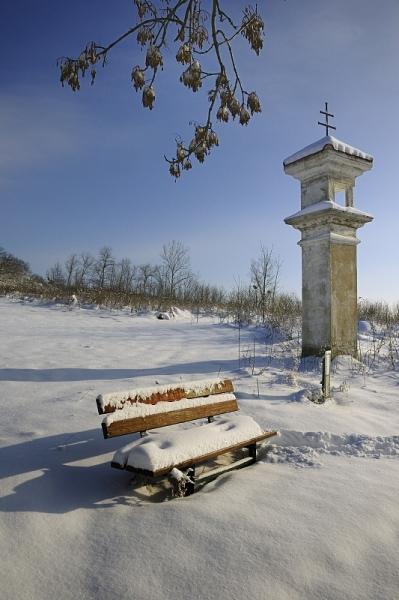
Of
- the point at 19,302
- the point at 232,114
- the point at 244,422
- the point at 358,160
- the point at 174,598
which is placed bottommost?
the point at 174,598

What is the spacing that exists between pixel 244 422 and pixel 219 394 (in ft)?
1.71

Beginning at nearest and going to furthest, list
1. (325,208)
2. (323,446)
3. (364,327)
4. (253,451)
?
1. (253,451)
2. (323,446)
3. (325,208)
4. (364,327)

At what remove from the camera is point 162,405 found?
10.8 feet

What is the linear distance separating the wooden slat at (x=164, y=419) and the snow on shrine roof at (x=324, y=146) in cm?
467

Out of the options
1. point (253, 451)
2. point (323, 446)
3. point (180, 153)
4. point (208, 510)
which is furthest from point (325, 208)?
point (208, 510)

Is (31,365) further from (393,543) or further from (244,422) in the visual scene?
(393,543)

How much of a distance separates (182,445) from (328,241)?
16.0 ft

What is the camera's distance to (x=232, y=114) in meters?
3.41

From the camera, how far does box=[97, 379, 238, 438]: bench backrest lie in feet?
9.70

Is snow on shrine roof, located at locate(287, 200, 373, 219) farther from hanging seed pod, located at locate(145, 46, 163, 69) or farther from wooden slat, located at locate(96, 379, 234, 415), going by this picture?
hanging seed pod, located at locate(145, 46, 163, 69)

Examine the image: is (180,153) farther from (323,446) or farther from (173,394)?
(323,446)

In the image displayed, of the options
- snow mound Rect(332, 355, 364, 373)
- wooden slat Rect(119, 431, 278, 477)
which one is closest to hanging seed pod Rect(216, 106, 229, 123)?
wooden slat Rect(119, 431, 278, 477)

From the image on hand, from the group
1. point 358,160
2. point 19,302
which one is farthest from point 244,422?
point 19,302

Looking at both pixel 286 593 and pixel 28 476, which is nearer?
pixel 286 593
